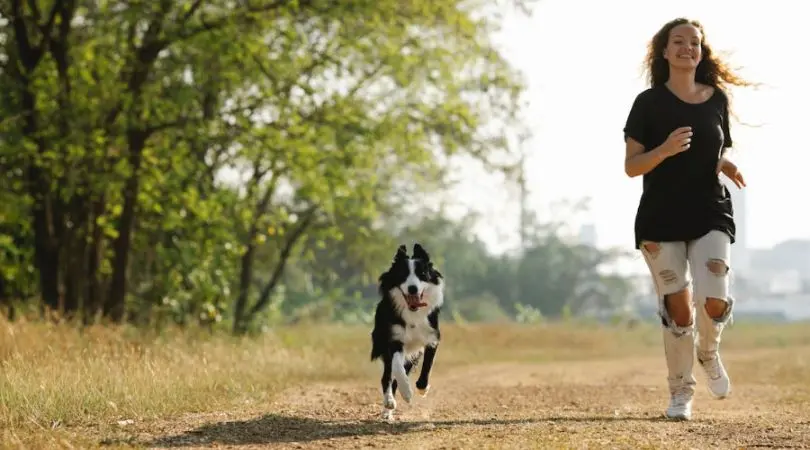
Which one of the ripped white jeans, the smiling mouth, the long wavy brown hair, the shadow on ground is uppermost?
the long wavy brown hair

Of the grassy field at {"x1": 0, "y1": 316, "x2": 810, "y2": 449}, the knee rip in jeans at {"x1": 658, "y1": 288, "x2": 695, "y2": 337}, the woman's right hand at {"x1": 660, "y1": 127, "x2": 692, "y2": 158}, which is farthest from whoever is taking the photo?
the knee rip in jeans at {"x1": 658, "y1": 288, "x2": 695, "y2": 337}

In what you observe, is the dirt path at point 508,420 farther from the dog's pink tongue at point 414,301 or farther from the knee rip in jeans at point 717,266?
the knee rip in jeans at point 717,266

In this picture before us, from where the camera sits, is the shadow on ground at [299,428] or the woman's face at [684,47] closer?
the shadow on ground at [299,428]

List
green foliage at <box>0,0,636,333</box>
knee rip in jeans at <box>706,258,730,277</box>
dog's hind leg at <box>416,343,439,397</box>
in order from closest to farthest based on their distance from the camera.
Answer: knee rip in jeans at <box>706,258,730,277</box> → dog's hind leg at <box>416,343,439,397</box> → green foliage at <box>0,0,636,333</box>

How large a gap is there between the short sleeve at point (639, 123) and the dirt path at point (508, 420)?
7.07 ft

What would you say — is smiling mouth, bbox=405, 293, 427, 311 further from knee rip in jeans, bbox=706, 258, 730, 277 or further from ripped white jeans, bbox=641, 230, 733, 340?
knee rip in jeans, bbox=706, 258, 730, 277

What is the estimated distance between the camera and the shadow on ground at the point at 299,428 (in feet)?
27.4

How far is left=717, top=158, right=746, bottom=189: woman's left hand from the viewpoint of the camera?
9219 millimetres

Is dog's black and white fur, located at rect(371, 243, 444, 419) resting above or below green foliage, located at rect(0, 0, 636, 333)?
below

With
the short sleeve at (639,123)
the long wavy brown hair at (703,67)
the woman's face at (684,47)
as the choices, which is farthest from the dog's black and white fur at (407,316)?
the woman's face at (684,47)

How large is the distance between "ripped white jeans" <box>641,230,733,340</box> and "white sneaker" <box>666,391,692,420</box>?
16.7 inches

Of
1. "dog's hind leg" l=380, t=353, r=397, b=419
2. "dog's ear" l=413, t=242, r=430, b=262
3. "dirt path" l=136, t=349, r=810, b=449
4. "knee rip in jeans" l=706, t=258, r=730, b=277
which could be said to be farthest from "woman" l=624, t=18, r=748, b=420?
"dog's hind leg" l=380, t=353, r=397, b=419

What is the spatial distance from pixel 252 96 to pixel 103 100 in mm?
2822

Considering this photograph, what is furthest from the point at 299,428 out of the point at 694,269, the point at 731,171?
the point at 731,171
